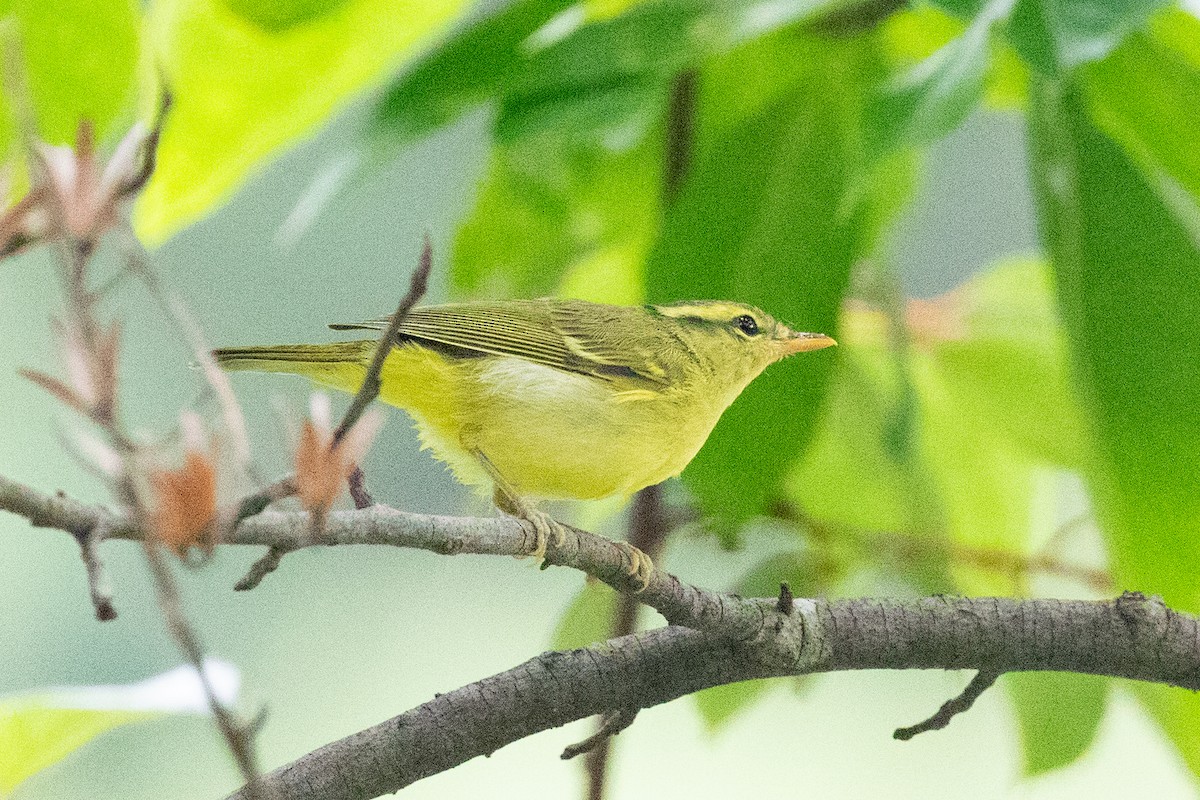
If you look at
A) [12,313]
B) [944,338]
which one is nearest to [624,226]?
[944,338]

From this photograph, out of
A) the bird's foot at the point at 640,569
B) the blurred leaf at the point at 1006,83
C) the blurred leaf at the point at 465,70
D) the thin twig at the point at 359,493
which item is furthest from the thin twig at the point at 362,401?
the blurred leaf at the point at 1006,83

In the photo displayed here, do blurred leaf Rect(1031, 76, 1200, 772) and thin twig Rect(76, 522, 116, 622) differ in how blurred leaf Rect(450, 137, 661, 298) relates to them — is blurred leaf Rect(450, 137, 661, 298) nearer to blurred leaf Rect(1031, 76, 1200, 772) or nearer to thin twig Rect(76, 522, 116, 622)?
blurred leaf Rect(1031, 76, 1200, 772)

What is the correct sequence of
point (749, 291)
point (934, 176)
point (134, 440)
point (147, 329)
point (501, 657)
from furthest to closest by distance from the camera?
point (501, 657), point (934, 176), point (147, 329), point (749, 291), point (134, 440)

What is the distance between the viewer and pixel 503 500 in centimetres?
79

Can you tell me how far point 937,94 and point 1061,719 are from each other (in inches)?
18.8

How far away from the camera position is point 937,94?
617 mm

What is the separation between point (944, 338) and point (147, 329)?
0.67 m

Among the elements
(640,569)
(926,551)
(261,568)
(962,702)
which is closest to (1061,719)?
(926,551)

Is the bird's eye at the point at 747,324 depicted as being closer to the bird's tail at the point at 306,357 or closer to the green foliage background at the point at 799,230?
the green foliage background at the point at 799,230

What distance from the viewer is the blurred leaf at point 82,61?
26.2 inches

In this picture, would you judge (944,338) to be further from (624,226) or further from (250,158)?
(250,158)

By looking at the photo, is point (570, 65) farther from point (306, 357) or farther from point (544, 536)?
point (544, 536)

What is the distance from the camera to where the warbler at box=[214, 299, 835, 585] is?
29.0 inches

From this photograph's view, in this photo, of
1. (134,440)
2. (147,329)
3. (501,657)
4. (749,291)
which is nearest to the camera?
(134,440)
